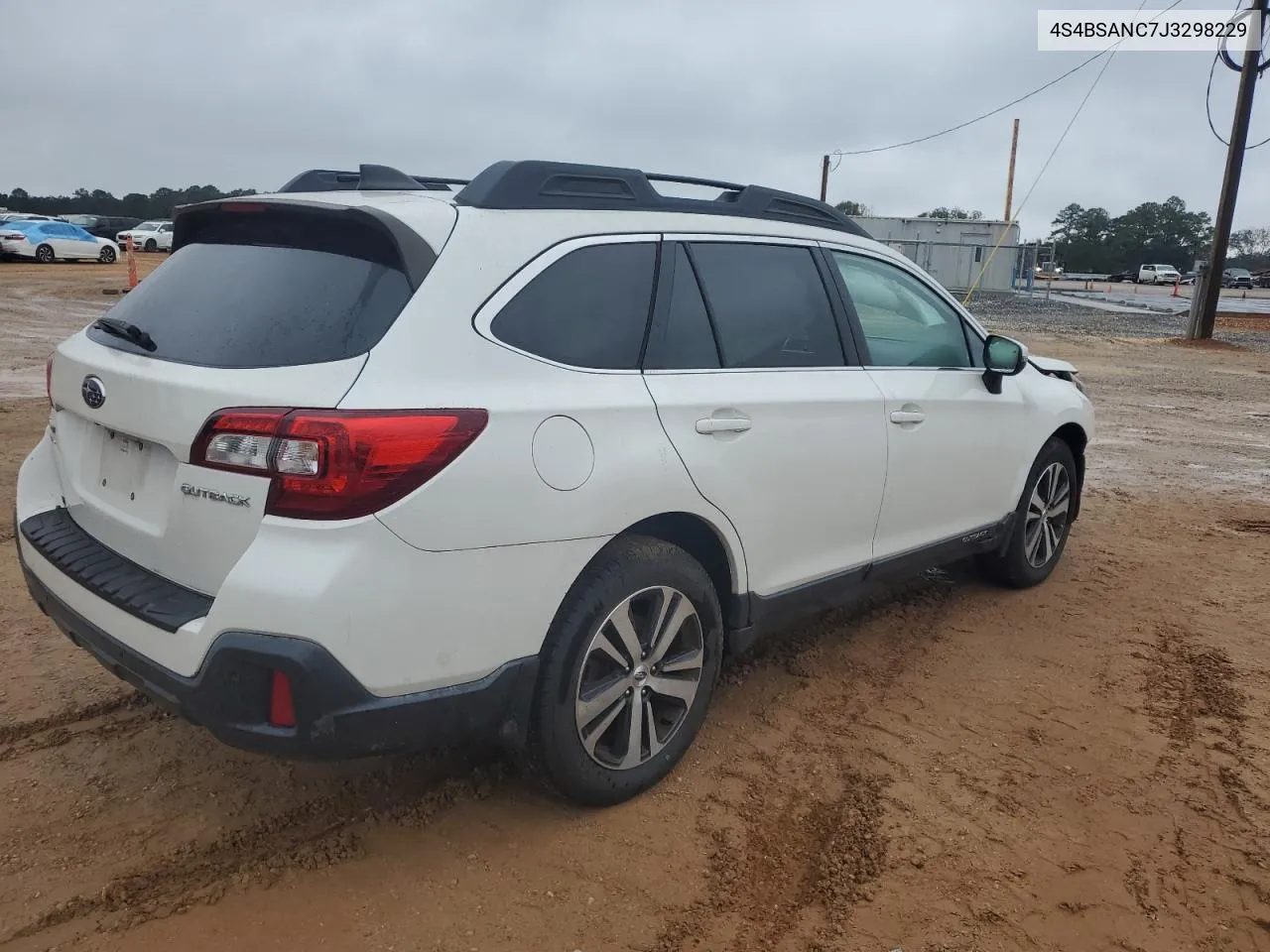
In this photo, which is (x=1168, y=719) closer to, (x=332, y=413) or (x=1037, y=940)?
(x=1037, y=940)

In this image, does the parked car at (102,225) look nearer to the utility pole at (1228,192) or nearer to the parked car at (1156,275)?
the utility pole at (1228,192)

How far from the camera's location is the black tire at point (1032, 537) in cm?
498

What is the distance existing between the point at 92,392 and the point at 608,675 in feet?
5.51

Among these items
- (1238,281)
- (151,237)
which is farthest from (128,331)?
(1238,281)

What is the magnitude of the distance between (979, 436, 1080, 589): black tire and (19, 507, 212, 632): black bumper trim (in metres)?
3.81

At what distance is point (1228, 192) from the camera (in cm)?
2062

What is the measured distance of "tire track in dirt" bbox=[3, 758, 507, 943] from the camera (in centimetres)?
256

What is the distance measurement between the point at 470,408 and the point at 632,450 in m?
0.53

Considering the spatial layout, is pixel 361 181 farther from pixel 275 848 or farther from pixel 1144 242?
pixel 1144 242

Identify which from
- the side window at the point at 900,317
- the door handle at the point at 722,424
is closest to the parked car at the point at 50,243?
the side window at the point at 900,317

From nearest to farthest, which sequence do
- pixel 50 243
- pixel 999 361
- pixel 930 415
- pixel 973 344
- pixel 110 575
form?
pixel 110 575 < pixel 930 415 < pixel 999 361 < pixel 973 344 < pixel 50 243

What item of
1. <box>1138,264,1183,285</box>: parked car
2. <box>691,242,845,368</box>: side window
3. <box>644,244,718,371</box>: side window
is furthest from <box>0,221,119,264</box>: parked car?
<box>1138,264,1183,285</box>: parked car

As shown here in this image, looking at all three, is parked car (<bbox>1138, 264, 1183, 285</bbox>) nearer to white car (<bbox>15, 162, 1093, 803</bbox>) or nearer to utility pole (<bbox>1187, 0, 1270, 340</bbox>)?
utility pole (<bbox>1187, 0, 1270, 340</bbox>)

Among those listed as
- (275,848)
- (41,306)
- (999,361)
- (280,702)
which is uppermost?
(999,361)
